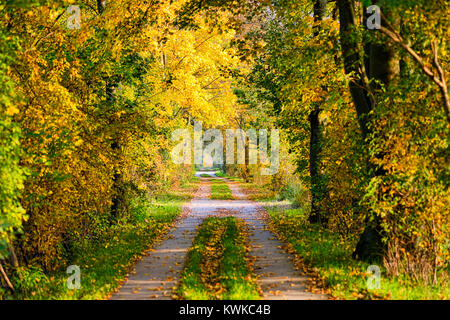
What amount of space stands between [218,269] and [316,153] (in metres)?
7.19

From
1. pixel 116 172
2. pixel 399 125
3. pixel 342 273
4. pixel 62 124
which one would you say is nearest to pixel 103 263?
pixel 62 124

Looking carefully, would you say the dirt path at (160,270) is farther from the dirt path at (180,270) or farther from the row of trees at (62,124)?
the row of trees at (62,124)

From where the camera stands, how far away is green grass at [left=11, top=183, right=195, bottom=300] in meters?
8.12

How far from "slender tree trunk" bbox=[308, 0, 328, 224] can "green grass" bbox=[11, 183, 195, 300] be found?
A: 4.92 metres

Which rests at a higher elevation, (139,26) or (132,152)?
(139,26)

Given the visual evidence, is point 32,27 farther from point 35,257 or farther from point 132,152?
point 132,152

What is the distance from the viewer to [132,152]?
1577 cm

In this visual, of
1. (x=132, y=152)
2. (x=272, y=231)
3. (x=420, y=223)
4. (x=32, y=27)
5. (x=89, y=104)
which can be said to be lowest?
(x=272, y=231)

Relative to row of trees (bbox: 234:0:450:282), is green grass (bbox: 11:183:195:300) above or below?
below

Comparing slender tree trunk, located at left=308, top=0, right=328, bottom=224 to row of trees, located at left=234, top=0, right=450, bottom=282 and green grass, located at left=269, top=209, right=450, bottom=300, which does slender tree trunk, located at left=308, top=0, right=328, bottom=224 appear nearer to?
green grass, located at left=269, top=209, right=450, bottom=300

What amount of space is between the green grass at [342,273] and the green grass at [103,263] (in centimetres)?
377

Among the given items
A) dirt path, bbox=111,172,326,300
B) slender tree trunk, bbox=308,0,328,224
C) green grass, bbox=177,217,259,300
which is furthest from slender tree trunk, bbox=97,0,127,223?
slender tree trunk, bbox=308,0,328,224

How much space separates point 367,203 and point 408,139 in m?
1.33
